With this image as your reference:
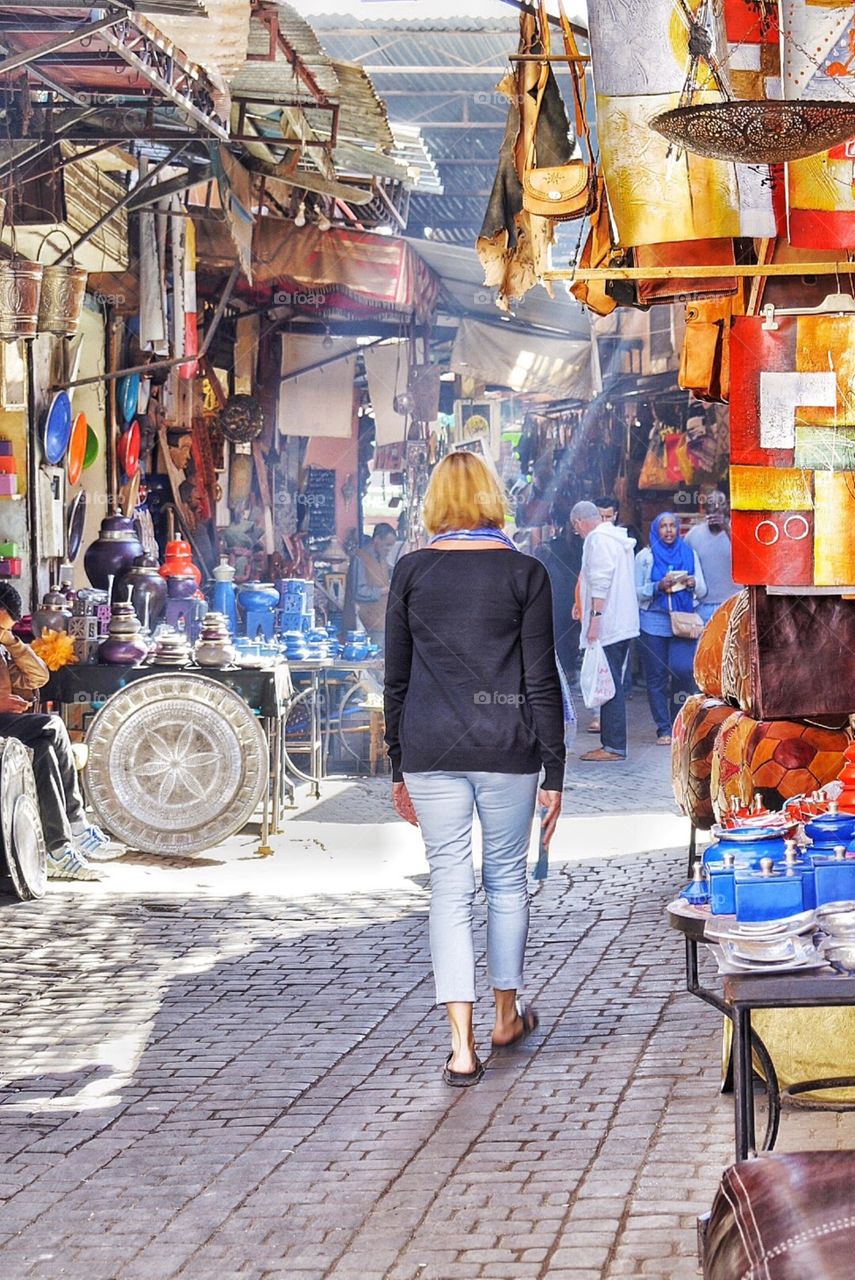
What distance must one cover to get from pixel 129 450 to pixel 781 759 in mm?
8806

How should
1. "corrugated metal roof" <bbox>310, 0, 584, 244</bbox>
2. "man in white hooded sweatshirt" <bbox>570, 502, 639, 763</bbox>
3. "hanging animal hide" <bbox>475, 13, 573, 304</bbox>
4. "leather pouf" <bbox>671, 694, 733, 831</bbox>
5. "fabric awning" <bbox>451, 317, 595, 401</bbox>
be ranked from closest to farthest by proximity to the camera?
"hanging animal hide" <bbox>475, 13, 573, 304</bbox> < "leather pouf" <bbox>671, 694, 733, 831</bbox> < "man in white hooded sweatshirt" <bbox>570, 502, 639, 763</bbox> < "corrugated metal roof" <bbox>310, 0, 584, 244</bbox> < "fabric awning" <bbox>451, 317, 595, 401</bbox>

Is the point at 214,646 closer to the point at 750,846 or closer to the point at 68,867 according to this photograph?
the point at 68,867

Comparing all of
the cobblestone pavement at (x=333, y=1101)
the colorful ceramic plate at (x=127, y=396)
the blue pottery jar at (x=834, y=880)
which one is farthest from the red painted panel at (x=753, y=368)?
the colorful ceramic plate at (x=127, y=396)

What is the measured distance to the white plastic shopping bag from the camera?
1328cm

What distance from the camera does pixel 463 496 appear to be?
560 centimetres

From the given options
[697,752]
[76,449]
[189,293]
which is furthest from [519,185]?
[76,449]

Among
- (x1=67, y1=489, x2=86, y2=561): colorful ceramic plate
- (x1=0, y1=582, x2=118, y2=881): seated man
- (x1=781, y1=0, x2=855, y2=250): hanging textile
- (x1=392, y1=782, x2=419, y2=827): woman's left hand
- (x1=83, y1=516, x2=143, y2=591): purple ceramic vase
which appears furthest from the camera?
(x1=67, y1=489, x2=86, y2=561): colorful ceramic plate

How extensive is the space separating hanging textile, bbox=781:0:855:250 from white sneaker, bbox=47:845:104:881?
5.17m

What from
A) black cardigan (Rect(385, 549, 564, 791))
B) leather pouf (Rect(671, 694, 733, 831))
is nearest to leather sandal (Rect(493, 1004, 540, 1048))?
black cardigan (Rect(385, 549, 564, 791))

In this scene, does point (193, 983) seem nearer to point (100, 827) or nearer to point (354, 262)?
point (100, 827)

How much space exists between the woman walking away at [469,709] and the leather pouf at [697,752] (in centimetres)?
174

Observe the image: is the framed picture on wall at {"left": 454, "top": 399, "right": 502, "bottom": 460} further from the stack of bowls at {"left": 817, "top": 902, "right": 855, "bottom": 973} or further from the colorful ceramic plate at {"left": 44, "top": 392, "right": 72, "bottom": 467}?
the stack of bowls at {"left": 817, "top": 902, "right": 855, "bottom": 973}

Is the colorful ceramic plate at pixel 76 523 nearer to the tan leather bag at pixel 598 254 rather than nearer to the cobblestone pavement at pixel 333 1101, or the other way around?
the cobblestone pavement at pixel 333 1101

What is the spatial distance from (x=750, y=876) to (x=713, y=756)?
132 inches
